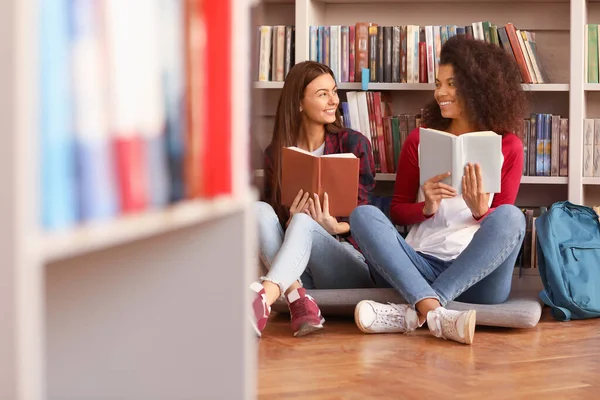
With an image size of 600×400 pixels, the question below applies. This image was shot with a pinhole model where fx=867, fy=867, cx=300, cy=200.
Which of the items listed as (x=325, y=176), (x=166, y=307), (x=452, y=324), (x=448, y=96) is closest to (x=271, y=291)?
(x=325, y=176)

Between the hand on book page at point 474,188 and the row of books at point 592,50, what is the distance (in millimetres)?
891

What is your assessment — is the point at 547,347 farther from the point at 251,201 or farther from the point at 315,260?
the point at 251,201

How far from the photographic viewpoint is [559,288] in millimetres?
2881

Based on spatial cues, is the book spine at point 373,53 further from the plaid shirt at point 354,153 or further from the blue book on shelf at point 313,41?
the plaid shirt at point 354,153

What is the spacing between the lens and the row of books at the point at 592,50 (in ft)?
10.8

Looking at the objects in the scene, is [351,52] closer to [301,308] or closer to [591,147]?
[591,147]

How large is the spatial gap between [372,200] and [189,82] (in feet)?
8.46

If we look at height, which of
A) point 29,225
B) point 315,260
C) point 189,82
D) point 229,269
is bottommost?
point 315,260

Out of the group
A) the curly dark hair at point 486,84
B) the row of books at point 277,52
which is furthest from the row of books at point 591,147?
the row of books at point 277,52

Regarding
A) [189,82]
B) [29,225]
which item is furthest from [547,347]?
[29,225]

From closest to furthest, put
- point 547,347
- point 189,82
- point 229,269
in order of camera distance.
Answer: point 189,82
point 229,269
point 547,347

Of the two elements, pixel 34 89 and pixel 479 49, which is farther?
pixel 479 49

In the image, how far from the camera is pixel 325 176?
282cm

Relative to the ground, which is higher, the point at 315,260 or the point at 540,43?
the point at 540,43
